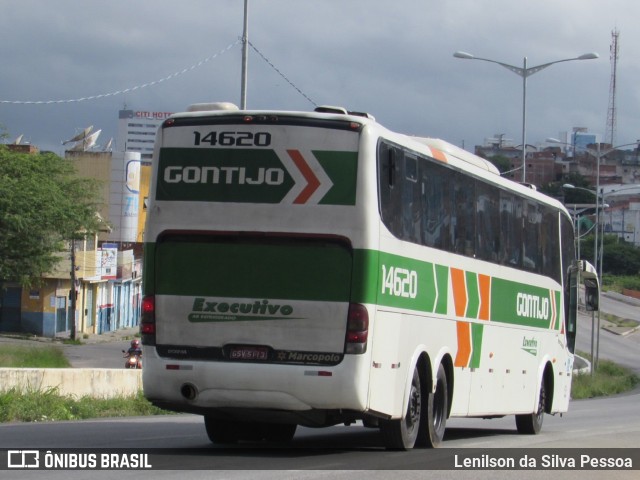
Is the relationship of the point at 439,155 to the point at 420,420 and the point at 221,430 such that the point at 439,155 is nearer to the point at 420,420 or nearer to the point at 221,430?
the point at 420,420

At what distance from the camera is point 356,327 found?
12.5 metres

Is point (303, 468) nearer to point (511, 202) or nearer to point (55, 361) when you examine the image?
point (511, 202)

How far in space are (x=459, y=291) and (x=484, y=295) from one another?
1168 millimetres

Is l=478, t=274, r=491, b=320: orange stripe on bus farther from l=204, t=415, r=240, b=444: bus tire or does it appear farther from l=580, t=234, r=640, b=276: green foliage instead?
l=580, t=234, r=640, b=276: green foliage

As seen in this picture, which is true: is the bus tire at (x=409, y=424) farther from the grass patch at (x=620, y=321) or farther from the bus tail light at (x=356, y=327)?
the grass patch at (x=620, y=321)

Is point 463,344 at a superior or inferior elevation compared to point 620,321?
superior

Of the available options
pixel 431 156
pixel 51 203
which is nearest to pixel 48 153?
pixel 51 203

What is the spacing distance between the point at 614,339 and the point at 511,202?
76.9 meters

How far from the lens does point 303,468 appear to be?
38.5 ft

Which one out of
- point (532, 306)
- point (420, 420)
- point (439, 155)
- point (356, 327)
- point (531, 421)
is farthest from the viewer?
point (531, 421)

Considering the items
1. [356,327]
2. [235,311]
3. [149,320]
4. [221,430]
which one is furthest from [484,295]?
[149,320]

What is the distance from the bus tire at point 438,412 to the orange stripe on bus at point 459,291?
846mm

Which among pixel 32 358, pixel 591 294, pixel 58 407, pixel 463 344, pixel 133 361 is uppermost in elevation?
pixel 591 294

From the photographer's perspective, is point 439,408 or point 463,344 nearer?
point 439,408
